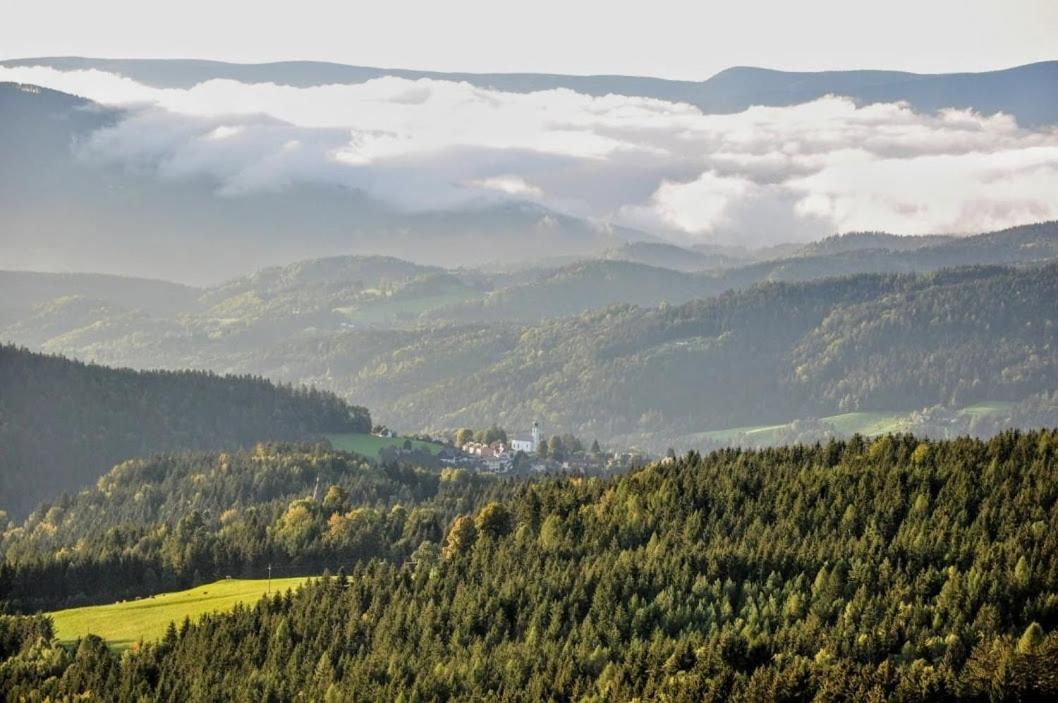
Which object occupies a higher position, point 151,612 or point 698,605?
point 698,605

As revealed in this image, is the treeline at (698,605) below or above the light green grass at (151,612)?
above

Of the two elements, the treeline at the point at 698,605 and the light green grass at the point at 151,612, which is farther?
the light green grass at the point at 151,612

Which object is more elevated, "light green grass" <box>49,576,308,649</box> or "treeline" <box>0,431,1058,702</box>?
"treeline" <box>0,431,1058,702</box>

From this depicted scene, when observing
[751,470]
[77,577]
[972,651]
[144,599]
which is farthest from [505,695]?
[77,577]

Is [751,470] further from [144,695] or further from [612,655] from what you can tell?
[144,695]

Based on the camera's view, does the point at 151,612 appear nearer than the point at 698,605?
No
